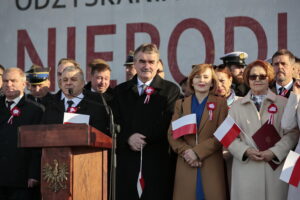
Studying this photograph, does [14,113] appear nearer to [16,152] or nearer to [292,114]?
[16,152]

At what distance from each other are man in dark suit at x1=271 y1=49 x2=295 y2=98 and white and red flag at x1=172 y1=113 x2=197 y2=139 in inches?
47.6

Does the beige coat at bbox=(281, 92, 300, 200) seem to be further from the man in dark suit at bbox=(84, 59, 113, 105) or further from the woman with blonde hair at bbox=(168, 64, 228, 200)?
the man in dark suit at bbox=(84, 59, 113, 105)

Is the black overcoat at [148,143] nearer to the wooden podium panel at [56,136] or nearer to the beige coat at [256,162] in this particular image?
the beige coat at [256,162]

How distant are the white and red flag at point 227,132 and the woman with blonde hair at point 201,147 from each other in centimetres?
17

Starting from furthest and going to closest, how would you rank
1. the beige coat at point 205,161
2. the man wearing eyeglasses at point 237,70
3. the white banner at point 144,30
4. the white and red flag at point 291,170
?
1. the white banner at point 144,30
2. the man wearing eyeglasses at point 237,70
3. the beige coat at point 205,161
4. the white and red flag at point 291,170

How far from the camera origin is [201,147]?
16.9 feet

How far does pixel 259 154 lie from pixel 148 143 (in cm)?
107

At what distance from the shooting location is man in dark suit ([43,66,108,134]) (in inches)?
207

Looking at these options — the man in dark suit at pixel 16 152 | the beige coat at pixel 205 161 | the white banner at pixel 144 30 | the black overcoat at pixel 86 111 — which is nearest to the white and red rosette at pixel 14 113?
the man in dark suit at pixel 16 152

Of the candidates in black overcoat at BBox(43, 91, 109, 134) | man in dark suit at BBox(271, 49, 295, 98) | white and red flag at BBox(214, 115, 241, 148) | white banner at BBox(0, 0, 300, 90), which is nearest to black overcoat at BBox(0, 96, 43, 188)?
black overcoat at BBox(43, 91, 109, 134)

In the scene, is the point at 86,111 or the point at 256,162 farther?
the point at 86,111

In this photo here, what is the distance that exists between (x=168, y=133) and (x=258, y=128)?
840 millimetres

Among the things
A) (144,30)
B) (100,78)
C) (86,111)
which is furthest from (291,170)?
(144,30)

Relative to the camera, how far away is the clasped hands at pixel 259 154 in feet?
16.0
